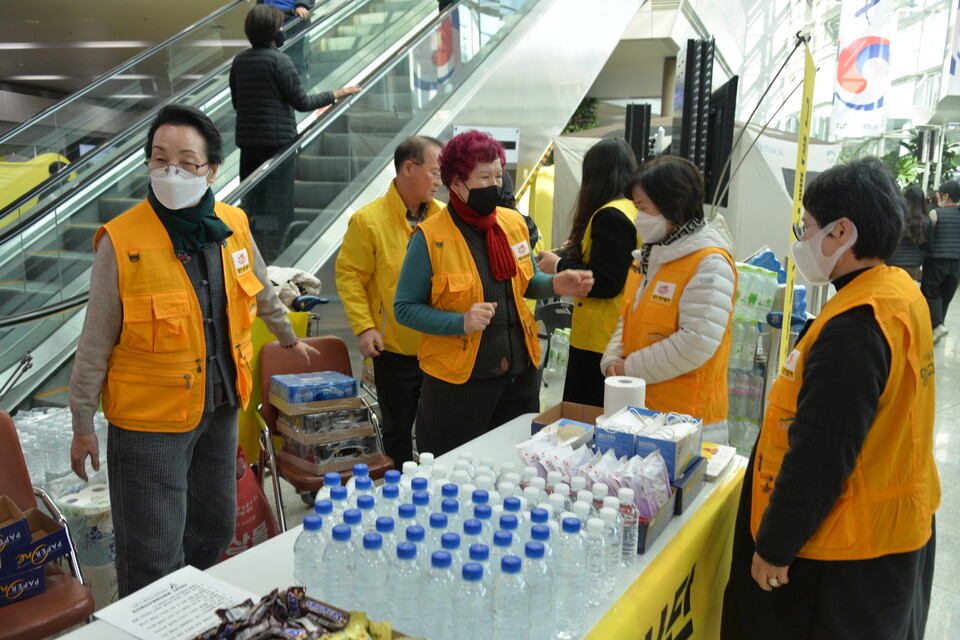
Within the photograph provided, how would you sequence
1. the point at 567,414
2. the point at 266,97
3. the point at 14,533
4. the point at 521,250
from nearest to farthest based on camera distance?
1. the point at 14,533
2. the point at 567,414
3. the point at 521,250
4. the point at 266,97

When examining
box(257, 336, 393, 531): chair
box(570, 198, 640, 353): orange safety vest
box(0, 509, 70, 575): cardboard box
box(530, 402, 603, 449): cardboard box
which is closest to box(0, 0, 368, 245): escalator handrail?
box(257, 336, 393, 531): chair

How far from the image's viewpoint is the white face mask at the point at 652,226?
7.85 ft

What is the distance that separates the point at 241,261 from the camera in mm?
2217

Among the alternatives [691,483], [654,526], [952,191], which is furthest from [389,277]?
[952,191]

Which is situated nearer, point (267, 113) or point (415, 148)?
point (415, 148)

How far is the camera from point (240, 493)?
9.09 ft

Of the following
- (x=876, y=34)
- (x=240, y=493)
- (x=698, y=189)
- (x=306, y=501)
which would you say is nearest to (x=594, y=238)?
(x=698, y=189)

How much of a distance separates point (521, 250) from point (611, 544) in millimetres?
1476

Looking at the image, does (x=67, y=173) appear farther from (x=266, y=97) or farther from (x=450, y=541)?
(x=450, y=541)

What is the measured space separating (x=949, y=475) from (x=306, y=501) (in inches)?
155

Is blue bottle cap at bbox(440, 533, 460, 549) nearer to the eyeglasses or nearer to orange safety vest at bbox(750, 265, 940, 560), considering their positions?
orange safety vest at bbox(750, 265, 940, 560)

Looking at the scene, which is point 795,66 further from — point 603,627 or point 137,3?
point 603,627

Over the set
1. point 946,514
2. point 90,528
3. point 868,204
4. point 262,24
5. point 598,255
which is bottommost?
point 946,514

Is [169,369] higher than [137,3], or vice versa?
[137,3]
